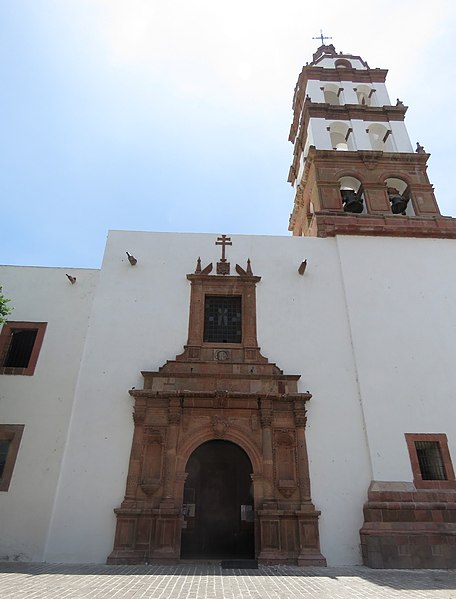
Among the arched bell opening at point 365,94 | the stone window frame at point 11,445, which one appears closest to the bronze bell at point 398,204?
the arched bell opening at point 365,94

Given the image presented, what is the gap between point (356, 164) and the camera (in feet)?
49.2

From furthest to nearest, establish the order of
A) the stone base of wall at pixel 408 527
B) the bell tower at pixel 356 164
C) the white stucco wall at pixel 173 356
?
the bell tower at pixel 356 164, the white stucco wall at pixel 173 356, the stone base of wall at pixel 408 527

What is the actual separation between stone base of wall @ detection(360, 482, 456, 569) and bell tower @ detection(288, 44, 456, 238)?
725 cm

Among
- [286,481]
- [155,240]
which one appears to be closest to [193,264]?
[155,240]

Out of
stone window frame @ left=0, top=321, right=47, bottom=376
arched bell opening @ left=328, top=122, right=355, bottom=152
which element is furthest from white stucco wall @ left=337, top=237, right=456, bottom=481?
stone window frame @ left=0, top=321, right=47, bottom=376

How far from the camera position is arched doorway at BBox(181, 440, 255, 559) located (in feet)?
30.4

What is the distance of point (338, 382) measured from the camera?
10172 mm

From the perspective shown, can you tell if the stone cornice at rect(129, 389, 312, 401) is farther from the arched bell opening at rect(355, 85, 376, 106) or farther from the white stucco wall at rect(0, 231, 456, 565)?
the arched bell opening at rect(355, 85, 376, 106)

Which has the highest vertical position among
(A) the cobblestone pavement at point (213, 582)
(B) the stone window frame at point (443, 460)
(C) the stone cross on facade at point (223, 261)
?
(C) the stone cross on facade at point (223, 261)

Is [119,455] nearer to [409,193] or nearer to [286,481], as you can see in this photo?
[286,481]

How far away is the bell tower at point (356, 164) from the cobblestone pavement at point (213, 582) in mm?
8848

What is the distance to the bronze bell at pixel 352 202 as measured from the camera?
47.4 ft

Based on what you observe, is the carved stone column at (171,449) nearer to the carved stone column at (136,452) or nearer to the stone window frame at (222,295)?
the carved stone column at (136,452)

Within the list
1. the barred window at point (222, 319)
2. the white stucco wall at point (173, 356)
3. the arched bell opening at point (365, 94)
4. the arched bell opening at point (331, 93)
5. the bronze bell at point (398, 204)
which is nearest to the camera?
the white stucco wall at point (173, 356)
